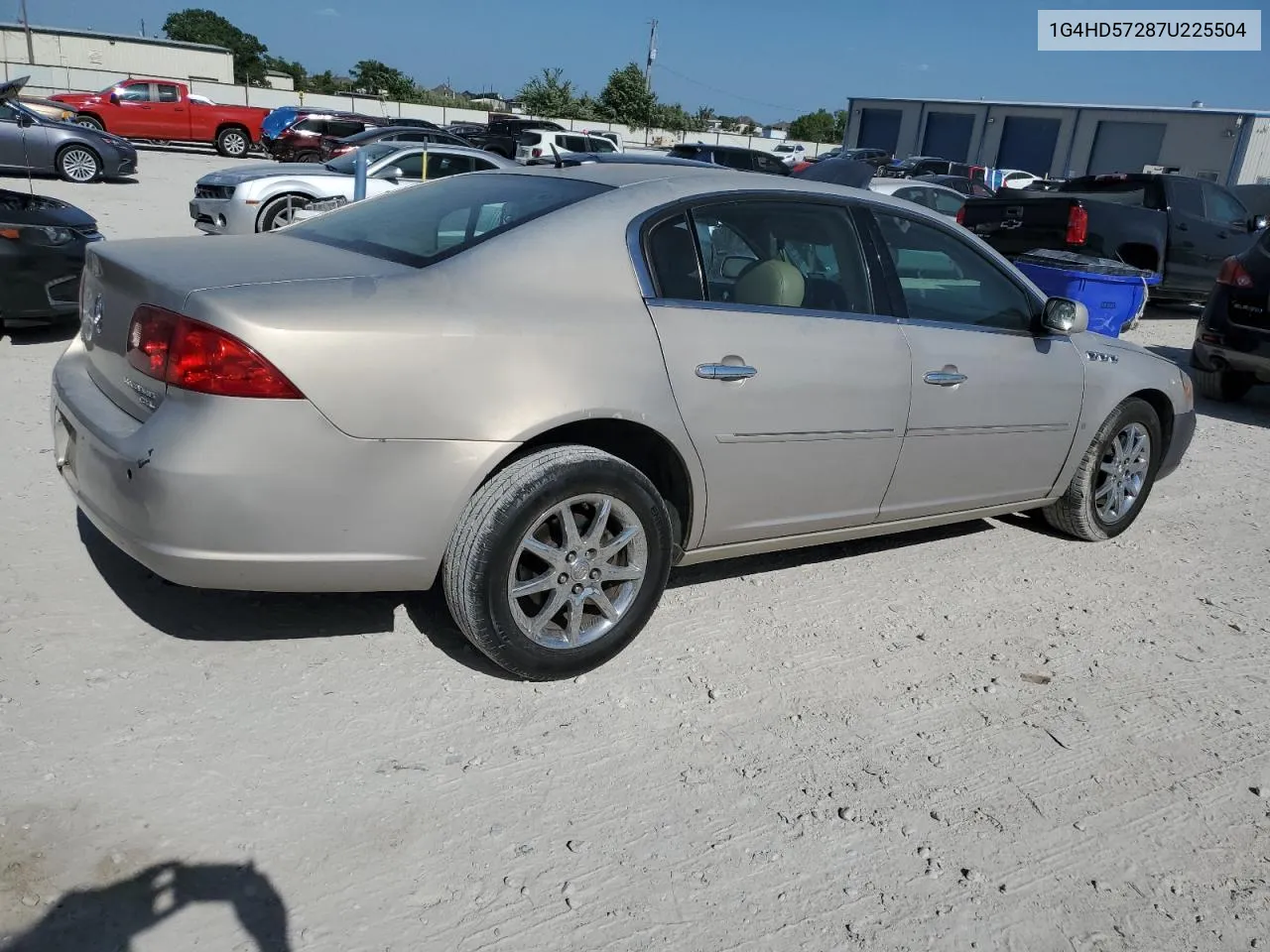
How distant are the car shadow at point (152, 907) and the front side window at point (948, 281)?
2891mm

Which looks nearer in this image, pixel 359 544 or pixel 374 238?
pixel 359 544

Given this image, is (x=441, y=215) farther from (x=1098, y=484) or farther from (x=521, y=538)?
(x=1098, y=484)

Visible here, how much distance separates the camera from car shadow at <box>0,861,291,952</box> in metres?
2.08

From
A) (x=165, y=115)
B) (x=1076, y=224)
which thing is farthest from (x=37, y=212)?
(x=165, y=115)

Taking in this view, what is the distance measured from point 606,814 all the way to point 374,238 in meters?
2.03

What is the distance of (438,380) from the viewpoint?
277 cm

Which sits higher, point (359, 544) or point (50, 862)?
point (359, 544)

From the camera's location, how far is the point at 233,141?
27172 millimetres

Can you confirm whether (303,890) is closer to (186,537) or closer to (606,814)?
(606,814)

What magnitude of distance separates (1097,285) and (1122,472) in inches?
143

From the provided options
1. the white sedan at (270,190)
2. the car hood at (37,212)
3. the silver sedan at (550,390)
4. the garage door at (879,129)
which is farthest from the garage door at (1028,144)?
the silver sedan at (550,390)

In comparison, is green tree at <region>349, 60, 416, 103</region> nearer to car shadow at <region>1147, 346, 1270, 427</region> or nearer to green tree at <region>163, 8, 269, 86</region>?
green tree at <region>163, 8, 269, 86</region>

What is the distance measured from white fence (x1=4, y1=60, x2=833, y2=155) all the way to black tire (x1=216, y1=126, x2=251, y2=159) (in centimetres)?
1119

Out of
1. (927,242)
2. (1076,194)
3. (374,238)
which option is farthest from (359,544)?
(1076,194)
